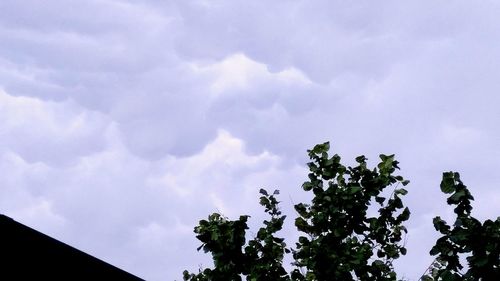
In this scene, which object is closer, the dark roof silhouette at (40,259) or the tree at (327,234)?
the dark roof silhouette at (40,259)

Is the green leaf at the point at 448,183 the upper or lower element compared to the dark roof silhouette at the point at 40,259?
upper

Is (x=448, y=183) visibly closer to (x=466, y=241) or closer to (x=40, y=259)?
(x=466, y=241)

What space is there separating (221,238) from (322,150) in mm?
2938

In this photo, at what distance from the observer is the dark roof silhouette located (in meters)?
7.91

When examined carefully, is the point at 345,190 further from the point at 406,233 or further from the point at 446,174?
the point at 446,174

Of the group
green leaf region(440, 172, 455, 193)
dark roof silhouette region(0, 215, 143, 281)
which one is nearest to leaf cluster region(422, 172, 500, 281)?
green leaf region(440, 172, 455, 193)

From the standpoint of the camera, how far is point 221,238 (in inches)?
563

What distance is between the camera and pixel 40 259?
8344 millimetres

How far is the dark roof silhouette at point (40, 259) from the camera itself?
7906 mm

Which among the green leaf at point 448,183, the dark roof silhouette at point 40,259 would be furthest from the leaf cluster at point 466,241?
the dark roof silhouette at point 40,259

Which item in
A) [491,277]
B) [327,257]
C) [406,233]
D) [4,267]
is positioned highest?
[406,233]

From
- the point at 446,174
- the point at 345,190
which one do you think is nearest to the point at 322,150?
the point at 345,190

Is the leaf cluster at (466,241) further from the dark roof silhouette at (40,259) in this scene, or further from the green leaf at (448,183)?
the dark roof silhouette at (40,259)

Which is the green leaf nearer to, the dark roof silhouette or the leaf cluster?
the leaf cluster
